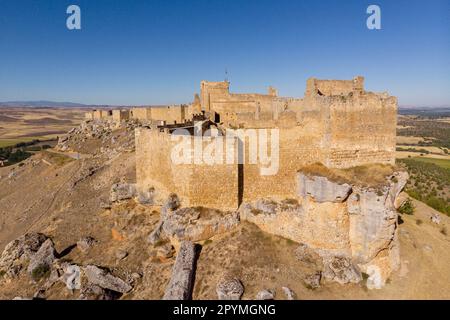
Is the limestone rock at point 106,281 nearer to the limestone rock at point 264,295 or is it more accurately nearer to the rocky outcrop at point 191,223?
the rocky outcrop at point 191,223

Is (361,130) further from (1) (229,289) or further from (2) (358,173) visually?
(1) (229,289)

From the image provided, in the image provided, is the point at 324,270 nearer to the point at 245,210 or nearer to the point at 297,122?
the point at 245,210

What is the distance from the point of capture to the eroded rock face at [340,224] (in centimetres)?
1678

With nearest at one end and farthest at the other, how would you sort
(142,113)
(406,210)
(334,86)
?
1. (334,86)
2. (406,210)
3. (142,113)

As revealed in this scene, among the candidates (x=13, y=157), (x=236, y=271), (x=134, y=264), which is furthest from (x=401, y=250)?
(x=13, y=157)

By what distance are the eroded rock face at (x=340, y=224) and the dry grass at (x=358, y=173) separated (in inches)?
13.2

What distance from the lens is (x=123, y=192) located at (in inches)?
891

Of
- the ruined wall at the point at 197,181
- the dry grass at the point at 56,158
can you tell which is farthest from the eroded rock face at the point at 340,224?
the dry grass at the point at 56,158

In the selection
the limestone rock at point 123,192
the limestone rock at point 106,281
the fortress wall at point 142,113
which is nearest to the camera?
the limestone rock at point 106,281

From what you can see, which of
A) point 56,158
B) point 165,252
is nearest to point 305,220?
point 165,252

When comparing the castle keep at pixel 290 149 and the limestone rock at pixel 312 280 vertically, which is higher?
the castle keep at pixel 290 149

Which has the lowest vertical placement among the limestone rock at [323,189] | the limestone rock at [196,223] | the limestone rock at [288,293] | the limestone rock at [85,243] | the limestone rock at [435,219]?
the limestone rock at [435,219]

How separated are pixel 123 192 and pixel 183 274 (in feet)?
30.5

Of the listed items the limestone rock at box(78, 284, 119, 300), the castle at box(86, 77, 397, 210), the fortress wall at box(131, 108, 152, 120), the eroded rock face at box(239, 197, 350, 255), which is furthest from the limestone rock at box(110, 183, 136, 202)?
the fortress wall at box(131, 108, 152, 120)
